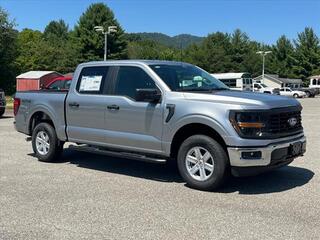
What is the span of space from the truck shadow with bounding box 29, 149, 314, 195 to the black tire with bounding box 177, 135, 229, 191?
25 centimetres

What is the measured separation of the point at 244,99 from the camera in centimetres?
666

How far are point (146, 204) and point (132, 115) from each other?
186 centimetres

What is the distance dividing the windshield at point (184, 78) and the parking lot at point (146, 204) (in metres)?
1.50

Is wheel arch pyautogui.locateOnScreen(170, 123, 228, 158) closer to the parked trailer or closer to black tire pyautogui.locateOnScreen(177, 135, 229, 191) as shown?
black tire pyautogui.locateOnScreen(177, 135, 229, 191)

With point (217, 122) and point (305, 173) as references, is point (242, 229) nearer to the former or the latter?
point (217, 122)

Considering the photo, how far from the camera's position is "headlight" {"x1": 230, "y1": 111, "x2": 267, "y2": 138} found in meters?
6.53

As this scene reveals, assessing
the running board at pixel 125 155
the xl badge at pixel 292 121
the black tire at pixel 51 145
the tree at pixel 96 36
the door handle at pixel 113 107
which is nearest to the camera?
the xl badge at pixel 292 121

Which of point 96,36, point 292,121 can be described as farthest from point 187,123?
point 96,36

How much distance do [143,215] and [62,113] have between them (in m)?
3.71

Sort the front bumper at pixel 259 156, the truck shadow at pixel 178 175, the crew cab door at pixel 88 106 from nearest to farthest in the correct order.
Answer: the front bumper at pixel 259 156 → the truck shadow at pixel 178 175 → the crew cab door at pixel 88 106

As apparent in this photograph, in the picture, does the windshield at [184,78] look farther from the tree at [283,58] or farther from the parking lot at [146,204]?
the tree at [283,58]

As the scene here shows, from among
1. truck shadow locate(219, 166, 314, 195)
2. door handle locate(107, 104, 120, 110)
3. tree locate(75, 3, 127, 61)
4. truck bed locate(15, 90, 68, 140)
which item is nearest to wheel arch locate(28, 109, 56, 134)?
truck bed locate(15, 90, 68, 140)

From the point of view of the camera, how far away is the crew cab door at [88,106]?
8.17 metres

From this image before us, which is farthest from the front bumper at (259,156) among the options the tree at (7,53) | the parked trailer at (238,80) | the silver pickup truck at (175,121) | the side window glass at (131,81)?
the parked trailer at (238,80)
